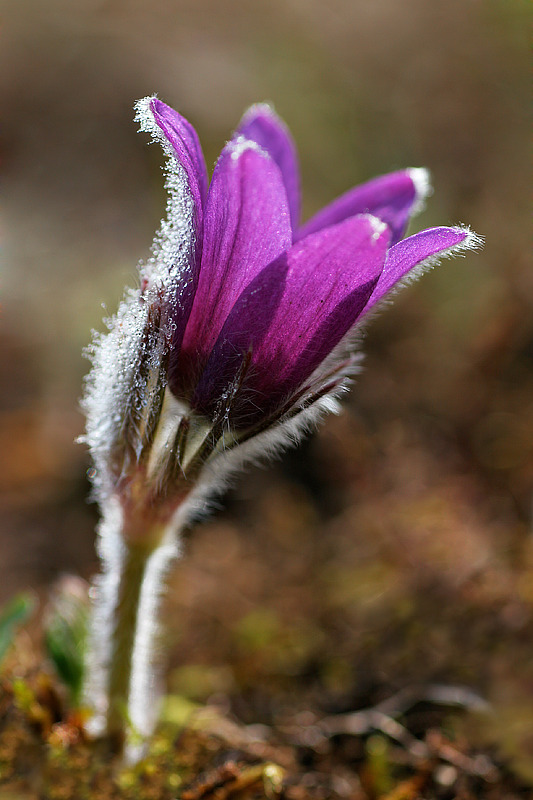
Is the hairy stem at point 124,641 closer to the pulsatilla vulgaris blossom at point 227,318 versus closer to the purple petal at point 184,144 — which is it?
the pulsatilla vulgaris blossom at point 227,318

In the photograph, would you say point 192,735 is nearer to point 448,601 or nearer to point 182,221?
point 448,601

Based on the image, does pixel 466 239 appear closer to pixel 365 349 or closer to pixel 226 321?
pixel 226 321

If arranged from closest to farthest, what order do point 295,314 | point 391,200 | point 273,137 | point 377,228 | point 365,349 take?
point 377,228 < point 295,314 < point 391,200 < point 273,137 < point 365,349

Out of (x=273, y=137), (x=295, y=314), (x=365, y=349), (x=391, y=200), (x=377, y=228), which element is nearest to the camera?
(x=377, y=228)

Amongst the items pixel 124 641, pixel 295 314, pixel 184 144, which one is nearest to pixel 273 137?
pixel 184 144

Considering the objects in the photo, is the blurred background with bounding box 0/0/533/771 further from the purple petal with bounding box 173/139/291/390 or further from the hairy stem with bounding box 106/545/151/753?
the hairy stem with bounding box 106/545/151/753

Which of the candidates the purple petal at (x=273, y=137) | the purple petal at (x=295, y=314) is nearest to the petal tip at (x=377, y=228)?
the purple petal at (x=295, y=314)

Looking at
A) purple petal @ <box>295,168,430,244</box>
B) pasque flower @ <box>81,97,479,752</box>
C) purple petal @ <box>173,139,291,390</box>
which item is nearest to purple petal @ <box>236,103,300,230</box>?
purple petal @ <box>295,168,430,244</box>

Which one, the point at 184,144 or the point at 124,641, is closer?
the point at 184,144
